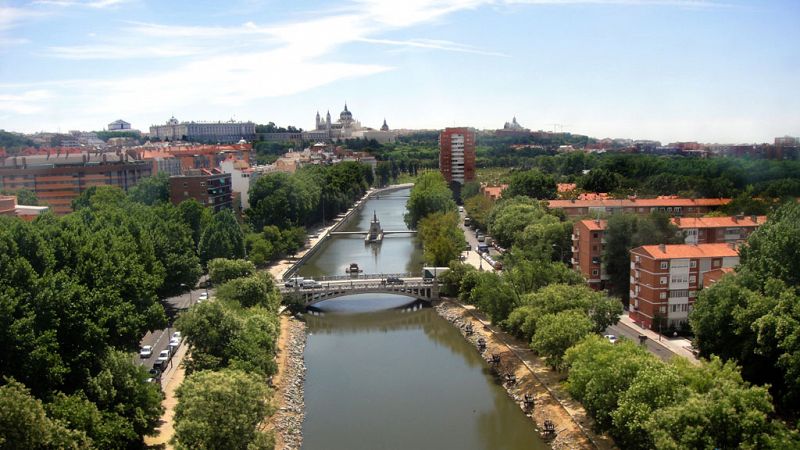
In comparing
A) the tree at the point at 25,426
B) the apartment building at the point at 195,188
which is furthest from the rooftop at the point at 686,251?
the apartment building at the point at 195,188

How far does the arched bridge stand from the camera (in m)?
23.8

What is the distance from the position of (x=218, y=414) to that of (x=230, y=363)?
292cm

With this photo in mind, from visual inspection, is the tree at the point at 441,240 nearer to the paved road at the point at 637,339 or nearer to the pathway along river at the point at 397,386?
the pathway along river at the point at 397,386

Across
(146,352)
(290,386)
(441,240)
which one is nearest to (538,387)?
(290,386)

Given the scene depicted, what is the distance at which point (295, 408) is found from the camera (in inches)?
619

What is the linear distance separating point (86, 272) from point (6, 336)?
2.93 m

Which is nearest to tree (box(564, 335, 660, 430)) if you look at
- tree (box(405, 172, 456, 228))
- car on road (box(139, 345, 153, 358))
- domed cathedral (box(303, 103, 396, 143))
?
car on road (box(139, 345, 153, 358))

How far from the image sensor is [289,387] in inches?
663

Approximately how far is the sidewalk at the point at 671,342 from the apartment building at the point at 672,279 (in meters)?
0.26

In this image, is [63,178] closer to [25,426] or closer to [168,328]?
[168,328]

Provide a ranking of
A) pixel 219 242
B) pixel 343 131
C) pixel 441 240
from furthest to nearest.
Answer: pixel 343 131
pixel 441 240
pixel 219 242

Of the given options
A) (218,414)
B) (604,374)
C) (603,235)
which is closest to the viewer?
(218,414)

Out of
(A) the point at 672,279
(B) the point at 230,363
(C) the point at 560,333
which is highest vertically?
(A) the point at 672,279

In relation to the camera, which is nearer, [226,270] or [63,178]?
[226,270]
